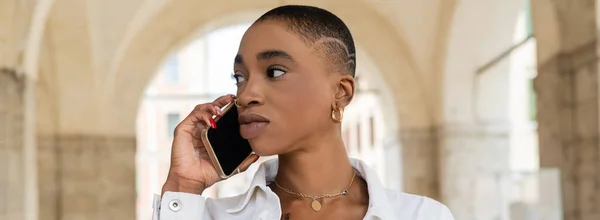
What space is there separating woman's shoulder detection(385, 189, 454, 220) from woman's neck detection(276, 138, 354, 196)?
129 mm

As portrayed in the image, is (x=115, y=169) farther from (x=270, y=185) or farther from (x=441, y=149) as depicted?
(x=270, y=185)

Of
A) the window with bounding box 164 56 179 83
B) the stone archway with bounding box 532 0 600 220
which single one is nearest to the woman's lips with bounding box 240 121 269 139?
the stone archway with bounding box 532 0 600 220

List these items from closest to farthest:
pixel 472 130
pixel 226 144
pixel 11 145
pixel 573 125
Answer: pixel 226 144
pixel 573 125
pixel 11 145
pixel 472 130

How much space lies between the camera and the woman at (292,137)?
159cm

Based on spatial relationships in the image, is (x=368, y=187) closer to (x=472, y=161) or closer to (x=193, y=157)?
(x=193, y=157)

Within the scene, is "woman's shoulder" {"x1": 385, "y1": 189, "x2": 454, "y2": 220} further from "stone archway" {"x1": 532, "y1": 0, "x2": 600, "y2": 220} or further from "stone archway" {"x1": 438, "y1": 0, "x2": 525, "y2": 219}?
"stone archway" {"x1": 438, "y1": 0, "x2": 525, "y2": 219}

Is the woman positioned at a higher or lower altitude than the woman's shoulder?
higher

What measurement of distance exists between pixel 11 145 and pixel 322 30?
4.39m

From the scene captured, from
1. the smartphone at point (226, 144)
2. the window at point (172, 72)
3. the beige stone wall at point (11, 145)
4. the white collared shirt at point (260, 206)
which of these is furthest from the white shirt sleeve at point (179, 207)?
the window at point (172, 72)

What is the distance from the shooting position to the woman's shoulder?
1.64 meters

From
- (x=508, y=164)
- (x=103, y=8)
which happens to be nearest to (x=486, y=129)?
(x=508, y=164)

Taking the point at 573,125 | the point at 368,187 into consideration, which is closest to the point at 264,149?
the point at 368,187

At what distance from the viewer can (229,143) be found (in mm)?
1700

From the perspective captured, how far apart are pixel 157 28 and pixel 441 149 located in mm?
3878
